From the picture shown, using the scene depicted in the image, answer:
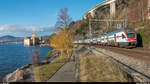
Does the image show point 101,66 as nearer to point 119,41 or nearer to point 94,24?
point 119,41

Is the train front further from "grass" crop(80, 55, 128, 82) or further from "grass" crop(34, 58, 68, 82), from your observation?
"grass" crop(80, 55, 128, 82)

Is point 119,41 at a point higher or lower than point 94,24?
lower

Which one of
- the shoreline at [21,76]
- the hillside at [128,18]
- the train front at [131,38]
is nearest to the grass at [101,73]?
the shoreline at [21,76]

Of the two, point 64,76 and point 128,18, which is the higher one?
point 128,18

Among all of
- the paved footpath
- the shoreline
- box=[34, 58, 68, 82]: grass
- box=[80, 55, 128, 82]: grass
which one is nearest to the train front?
box=[34, 58, 68, 82]: grass

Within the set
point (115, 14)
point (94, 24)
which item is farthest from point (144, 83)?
point (94, 24)

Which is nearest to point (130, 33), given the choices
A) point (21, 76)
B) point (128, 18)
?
point (21, 76)

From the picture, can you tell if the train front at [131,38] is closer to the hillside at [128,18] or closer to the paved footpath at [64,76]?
the hillside at [128,18]

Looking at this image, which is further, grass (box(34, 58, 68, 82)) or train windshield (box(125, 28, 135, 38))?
train windshield (box(125, 28, 135, 38))

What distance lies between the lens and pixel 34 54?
96.1 ft

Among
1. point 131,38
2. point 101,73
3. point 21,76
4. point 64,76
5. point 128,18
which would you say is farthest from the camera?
point 128,18

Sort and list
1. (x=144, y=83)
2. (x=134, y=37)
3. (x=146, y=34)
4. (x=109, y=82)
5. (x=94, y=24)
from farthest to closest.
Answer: (x=94, y=24) < (x=146, y=34) < (x=134, y=37) < (x=144, y=83) < (x=109, y=82)

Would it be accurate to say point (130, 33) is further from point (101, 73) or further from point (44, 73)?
point (101, 73)

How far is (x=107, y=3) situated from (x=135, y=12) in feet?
106
